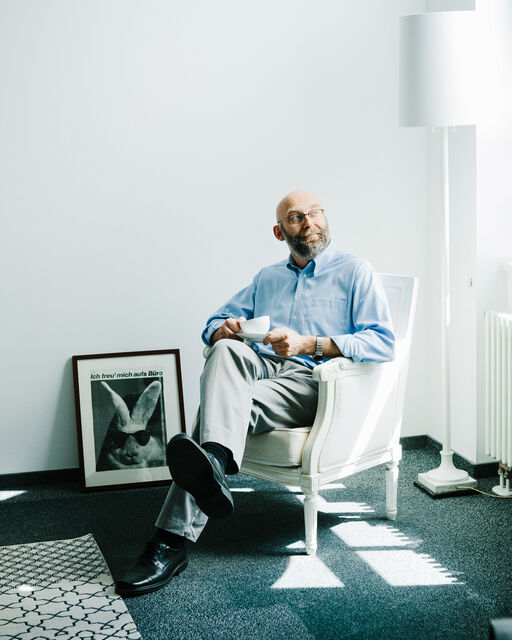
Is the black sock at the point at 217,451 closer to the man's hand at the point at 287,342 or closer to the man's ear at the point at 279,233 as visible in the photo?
the man's hand at the point at 287,342

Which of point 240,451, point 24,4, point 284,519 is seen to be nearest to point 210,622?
point 240,451

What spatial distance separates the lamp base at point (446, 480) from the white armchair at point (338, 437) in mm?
314

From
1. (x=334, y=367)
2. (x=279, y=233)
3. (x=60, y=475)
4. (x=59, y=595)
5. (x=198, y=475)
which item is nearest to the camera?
(x=198, y=475)

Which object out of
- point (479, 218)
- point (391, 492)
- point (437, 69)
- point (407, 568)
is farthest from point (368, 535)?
point (437, 69)

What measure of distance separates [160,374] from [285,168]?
107 centimetres

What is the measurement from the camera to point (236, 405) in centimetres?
275

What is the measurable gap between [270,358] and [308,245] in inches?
17.8

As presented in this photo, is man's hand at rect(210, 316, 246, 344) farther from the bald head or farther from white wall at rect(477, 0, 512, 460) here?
white wall at rect(477, 0, 512, 460)

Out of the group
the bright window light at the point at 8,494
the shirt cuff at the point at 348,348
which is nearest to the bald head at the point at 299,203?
the shirt cuff at the point at 348,348

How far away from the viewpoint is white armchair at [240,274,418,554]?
9.31 ft

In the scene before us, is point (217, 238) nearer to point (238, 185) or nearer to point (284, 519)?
point (238, 185)

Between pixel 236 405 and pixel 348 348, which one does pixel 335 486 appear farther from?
pixel 236 405

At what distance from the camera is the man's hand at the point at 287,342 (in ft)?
9.51

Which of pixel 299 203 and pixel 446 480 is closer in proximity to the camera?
pixel 299 203
